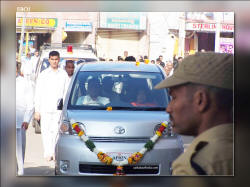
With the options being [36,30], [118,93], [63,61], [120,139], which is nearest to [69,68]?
[63,61]

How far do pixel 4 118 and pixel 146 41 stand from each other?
1955mm

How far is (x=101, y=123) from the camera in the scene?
5.82 meters

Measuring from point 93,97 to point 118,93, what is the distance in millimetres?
273

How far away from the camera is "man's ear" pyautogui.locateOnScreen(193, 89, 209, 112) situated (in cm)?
171

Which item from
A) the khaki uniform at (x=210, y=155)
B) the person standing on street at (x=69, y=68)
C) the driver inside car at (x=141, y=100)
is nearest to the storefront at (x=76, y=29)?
the person standing on street at (x=69, y=68)

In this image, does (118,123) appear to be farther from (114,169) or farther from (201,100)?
(201,100)

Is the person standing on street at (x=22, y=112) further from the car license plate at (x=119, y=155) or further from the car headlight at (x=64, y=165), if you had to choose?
the car license plate at (x=119, y=155)

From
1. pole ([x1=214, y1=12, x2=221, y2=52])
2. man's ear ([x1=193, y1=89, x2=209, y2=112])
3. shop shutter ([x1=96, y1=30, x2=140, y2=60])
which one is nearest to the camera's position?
man's ear ([x1=193, y1=89, x2=209, y2=112])

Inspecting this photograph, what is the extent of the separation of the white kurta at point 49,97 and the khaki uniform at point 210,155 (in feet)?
15.8

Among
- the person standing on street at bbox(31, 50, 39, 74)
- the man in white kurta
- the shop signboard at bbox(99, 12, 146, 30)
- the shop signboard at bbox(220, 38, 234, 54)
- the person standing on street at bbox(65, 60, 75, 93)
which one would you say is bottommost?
the man in white kurta

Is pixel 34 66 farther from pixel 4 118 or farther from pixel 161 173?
pixel 161 173

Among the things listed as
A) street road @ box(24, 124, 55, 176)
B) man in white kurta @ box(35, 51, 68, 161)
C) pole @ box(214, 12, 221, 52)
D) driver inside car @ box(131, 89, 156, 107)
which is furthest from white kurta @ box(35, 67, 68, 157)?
pole @ box(214, 12, 221, 52)

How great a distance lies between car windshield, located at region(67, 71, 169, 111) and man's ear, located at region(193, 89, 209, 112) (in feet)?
13.9

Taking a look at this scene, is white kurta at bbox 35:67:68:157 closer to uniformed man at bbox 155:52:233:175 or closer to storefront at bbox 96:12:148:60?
storefront at bbox 96:12:148:60
